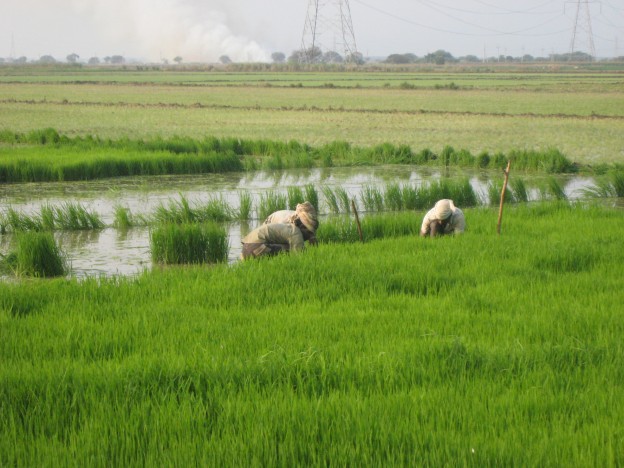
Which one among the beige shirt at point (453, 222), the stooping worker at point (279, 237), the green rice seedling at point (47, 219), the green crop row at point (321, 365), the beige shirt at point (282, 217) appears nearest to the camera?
the green crop row at point (321, 365)

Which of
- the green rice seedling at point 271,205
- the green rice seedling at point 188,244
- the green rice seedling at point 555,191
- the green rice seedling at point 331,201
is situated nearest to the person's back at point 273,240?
the green rice seedling at point 188,244

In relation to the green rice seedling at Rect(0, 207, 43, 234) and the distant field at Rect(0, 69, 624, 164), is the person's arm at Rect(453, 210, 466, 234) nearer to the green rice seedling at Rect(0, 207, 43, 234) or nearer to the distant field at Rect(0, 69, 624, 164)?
the green rice seedling at Rect(0, 207, 43, 234)

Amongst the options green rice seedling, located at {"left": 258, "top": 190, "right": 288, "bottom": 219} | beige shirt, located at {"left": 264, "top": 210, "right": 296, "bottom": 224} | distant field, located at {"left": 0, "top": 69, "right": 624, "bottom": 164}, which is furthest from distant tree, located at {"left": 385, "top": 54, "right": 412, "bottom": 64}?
beige shirt, located at {"left": 264, "top": 210, "right": 296, "bottom": 224}

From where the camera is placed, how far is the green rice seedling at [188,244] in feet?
24.9

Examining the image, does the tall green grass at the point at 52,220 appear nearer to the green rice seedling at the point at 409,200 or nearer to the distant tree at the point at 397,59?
the green rice seedling at the point at 409,200

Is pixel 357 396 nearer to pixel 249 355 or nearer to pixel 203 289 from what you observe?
pixel 249 355

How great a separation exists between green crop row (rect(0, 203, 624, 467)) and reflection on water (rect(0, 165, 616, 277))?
7.31ft

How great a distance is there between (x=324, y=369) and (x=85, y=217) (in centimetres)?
624

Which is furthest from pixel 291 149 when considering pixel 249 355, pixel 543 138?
pixel 249 355

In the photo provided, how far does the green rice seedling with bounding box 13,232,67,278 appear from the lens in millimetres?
6871

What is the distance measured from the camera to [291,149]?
16.3m

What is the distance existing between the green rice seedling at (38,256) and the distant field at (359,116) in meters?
10.9

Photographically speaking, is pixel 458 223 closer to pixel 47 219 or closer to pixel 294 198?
pixel 294 198

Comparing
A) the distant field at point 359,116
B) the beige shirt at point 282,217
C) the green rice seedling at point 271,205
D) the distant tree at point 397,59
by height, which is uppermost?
the distant tree at point 397,59
